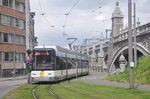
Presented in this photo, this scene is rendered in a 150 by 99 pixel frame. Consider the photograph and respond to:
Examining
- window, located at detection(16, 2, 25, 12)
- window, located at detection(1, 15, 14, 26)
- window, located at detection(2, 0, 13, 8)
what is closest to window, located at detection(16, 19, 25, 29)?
window, located at detection(1, 15, 14, 26)

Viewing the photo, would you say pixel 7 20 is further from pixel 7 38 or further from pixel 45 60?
pixel 45 60

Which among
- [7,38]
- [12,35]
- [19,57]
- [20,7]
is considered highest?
[20,7]

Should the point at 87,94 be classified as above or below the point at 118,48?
below

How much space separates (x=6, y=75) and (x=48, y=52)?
30218mm

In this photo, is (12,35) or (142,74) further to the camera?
(12,35)

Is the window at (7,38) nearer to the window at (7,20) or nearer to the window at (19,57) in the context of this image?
the window at (7,20)

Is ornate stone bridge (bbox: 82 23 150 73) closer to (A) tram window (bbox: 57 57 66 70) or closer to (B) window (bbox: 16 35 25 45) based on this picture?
(A) tram window (bbox: 57 57 66 70)

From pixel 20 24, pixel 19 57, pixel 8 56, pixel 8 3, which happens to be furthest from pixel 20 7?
pixel 8 56

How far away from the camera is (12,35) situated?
56.9 m

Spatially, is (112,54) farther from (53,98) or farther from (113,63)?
(53,98)

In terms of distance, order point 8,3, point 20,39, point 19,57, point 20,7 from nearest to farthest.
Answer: point 8,3 < point 19,57 < point 20,39 < point 20,7

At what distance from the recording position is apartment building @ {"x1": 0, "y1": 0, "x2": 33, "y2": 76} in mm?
54000

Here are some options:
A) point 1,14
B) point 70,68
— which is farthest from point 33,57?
point 1,14

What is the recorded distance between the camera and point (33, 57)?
85.7 ft
